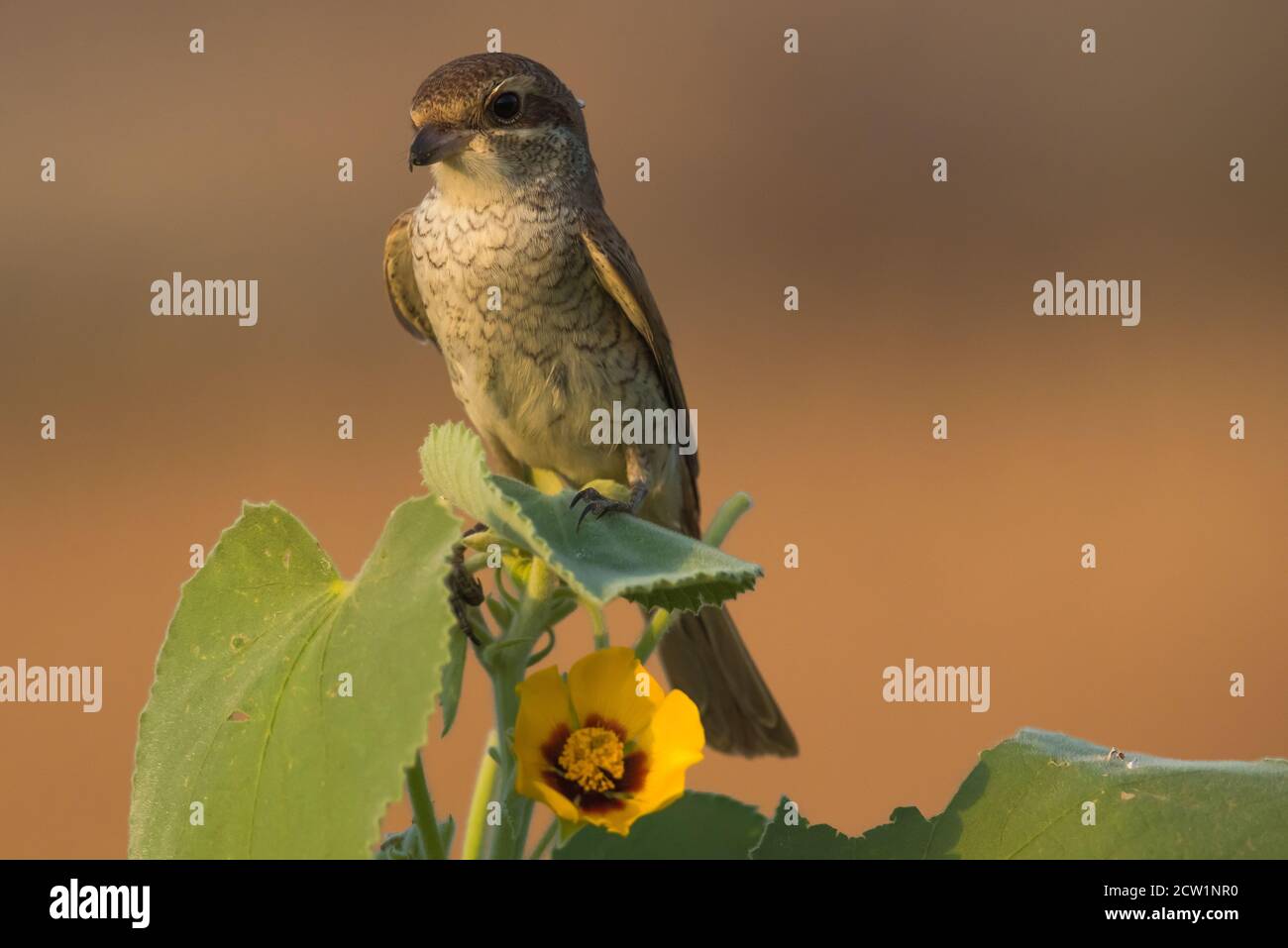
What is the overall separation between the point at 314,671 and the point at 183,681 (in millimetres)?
87

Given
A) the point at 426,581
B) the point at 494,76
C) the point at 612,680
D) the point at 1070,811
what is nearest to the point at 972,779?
the point at 1070,811

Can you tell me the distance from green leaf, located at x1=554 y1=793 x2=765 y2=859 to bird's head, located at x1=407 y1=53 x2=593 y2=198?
2.99 ft

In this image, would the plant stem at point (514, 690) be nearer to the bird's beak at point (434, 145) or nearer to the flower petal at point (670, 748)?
the flower petal at point (670, 748)

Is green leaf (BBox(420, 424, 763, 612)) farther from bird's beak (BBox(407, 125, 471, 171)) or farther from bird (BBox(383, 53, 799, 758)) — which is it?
bird (BBox(383, 53, 799, 758))

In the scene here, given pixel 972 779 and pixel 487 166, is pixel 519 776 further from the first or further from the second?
pixel 487 166

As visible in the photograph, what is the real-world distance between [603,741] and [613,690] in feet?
0.09

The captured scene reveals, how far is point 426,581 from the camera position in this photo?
572 millimetres

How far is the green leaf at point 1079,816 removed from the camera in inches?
26.3

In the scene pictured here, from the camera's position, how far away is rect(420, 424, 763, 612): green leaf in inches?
22.9

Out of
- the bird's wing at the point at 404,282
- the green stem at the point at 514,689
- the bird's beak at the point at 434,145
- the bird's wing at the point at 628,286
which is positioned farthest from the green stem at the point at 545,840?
the bird's wing at the point at 404,282

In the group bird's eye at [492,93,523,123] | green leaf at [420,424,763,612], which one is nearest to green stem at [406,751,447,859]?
green leaf at [420,424,763,612]

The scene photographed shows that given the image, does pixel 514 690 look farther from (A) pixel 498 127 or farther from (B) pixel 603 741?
(A) pixel 498 127

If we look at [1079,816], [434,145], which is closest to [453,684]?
[1079,816]

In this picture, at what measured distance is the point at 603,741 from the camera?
663mm
